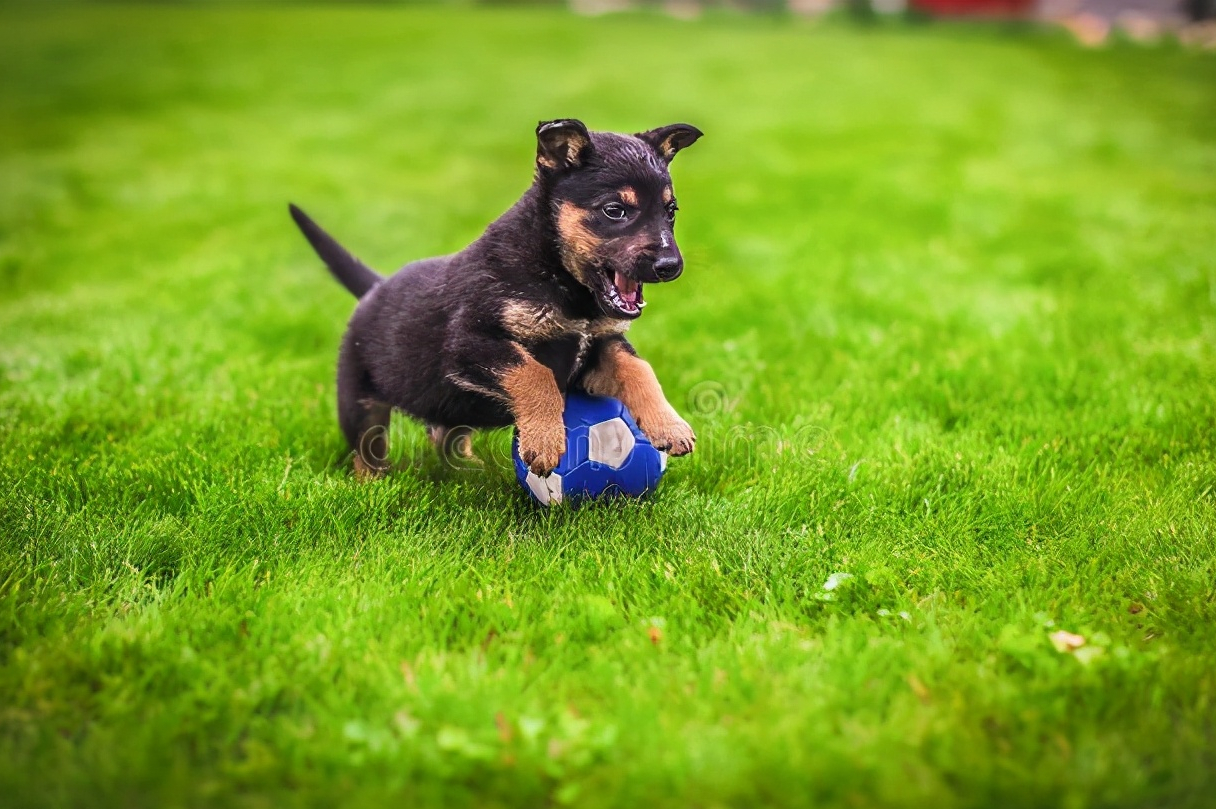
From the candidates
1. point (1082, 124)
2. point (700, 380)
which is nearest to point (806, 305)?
point (700, 380)

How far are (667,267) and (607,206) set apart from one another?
0.31 metres

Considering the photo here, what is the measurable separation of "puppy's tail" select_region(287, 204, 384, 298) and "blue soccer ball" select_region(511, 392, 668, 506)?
3.59 feet

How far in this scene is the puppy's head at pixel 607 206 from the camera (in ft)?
9.34

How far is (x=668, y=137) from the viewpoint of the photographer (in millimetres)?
3172

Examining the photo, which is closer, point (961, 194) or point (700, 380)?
point (700, 380)

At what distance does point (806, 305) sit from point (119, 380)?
152 inches

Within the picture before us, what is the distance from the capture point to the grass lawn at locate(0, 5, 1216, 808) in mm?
2223

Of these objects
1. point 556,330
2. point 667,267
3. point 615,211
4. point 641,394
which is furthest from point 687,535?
point 615,211

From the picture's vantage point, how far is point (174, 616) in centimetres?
272

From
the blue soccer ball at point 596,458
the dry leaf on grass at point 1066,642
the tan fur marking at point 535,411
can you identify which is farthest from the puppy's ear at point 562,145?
the dry leaf on grass at point 1066,642

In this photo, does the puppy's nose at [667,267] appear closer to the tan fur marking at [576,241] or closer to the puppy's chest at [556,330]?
the tan fur marking at [576,241]

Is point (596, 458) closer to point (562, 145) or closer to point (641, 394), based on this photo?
point (641, 394)

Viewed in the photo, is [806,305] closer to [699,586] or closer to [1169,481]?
[1169,481]

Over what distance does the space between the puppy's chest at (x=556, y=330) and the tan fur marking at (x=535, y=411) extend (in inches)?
2.4
